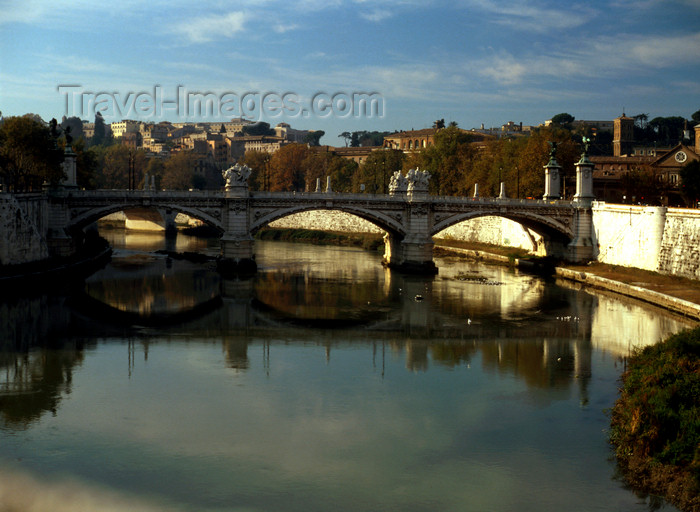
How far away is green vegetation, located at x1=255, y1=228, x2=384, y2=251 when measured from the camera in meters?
62.7

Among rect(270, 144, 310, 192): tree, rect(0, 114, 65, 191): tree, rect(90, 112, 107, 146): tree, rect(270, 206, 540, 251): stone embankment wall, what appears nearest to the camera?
rect(0, 114, 65, 191): tree

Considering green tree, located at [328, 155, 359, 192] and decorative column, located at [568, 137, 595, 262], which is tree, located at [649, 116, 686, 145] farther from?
decorative column, located at [568, 137, 595, 262]

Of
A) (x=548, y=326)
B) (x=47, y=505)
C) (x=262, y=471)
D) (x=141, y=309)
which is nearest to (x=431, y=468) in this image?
(x=262, y=471)

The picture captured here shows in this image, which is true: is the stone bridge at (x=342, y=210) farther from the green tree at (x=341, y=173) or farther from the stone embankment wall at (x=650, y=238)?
the green tree at (x=341, y=173)

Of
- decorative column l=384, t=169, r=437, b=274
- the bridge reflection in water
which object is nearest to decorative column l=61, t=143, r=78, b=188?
the bridge reflection in water

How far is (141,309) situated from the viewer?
110ft

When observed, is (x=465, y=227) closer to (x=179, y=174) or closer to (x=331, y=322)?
(x=331, y=322)

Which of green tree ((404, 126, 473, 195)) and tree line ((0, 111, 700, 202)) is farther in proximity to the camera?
green tree ((404, 126, 473, 195))

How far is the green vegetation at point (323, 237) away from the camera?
62.7 m

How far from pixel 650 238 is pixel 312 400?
82.5 feet

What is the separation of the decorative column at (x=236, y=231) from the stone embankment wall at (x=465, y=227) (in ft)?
58.1

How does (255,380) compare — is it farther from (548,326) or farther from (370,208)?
(370,208)

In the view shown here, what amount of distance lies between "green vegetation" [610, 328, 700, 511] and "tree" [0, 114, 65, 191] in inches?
1399

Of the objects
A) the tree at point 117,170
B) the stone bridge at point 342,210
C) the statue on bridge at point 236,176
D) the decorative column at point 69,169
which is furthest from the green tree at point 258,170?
the stone bridge at point 342,210
